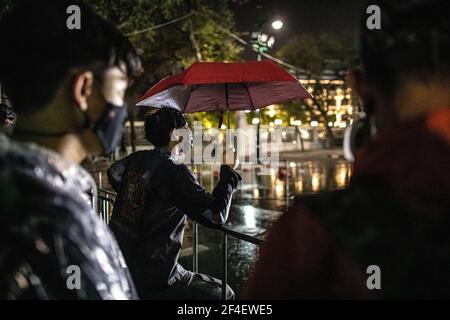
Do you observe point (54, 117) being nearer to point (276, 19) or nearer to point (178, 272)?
point (178, 272)

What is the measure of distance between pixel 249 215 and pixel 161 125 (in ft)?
28.9

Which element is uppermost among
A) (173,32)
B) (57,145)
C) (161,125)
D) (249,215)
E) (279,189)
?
(173,32)

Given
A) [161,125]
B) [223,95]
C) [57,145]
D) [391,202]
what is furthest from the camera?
[223,95]

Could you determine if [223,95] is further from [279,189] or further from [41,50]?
[279,189]

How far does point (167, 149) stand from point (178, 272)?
2.96 feet

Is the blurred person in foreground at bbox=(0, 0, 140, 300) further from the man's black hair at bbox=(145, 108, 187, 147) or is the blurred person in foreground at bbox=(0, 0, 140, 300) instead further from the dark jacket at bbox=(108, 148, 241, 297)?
the man's black hair at bbox=(145, 108, 187, 147)

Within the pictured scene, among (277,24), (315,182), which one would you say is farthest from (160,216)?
(315,182)

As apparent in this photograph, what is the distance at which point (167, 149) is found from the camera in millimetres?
3314

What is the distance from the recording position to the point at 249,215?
11953 millimetres

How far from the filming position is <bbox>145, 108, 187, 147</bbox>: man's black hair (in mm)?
3350

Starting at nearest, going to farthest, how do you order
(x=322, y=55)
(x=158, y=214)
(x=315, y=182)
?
(x=158, y=214)
(x=315, y=182)
(x=322, y=55)

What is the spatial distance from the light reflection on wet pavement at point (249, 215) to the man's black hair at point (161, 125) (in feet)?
4.54

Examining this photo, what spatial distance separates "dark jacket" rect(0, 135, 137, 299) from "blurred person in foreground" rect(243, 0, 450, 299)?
551 mm
